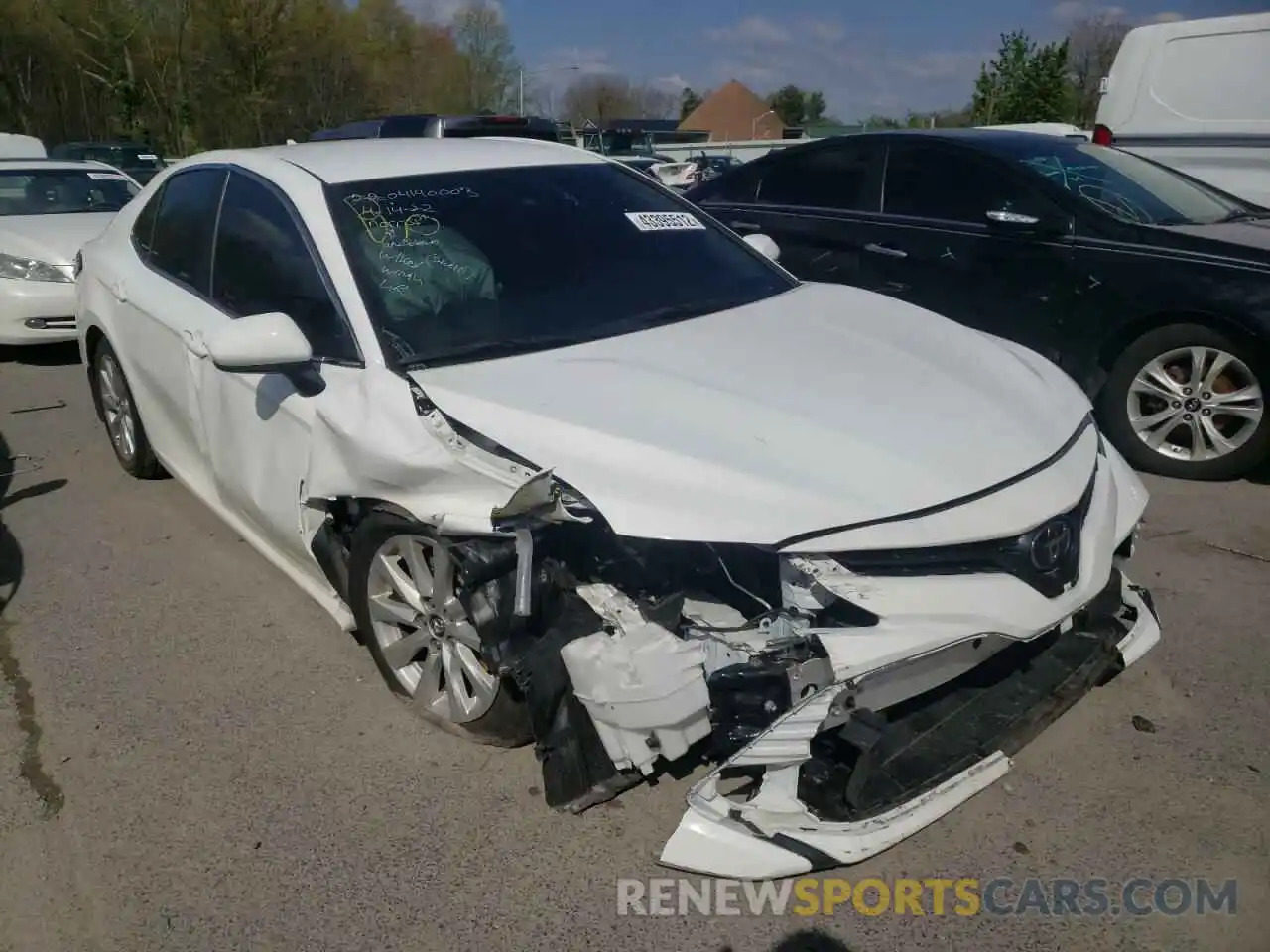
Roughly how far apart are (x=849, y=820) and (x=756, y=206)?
5.08m

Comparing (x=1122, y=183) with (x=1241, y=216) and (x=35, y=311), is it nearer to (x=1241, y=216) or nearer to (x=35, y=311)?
(x=1241, y=216)

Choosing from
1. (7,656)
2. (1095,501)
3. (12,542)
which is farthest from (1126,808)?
(12,542)

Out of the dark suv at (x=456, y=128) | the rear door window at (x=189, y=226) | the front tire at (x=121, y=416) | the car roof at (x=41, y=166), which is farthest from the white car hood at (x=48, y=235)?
the rear door window at (x=189, y=226)

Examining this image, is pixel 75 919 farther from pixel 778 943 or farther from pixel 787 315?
pixel 787 315

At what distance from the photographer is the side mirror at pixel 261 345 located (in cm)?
290

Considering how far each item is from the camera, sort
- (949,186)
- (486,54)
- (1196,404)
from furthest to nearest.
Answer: (486,54)
(949,186)
(1196,404)

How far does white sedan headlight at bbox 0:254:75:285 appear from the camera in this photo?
7758 millimetres

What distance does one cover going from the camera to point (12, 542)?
4.55 m

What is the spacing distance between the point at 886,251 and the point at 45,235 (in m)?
6.50

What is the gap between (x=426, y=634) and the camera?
2.96 meters

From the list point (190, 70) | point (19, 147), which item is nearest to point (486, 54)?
point (190, 70)

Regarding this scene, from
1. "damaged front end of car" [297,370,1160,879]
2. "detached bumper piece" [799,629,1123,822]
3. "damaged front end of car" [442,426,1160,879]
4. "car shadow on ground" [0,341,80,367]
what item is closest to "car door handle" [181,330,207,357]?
"damaged front end of car" [297,370,1160,879]

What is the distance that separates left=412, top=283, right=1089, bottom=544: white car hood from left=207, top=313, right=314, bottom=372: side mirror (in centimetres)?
39

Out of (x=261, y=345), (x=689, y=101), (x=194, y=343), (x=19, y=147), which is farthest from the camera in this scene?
(x=689, y=101)
